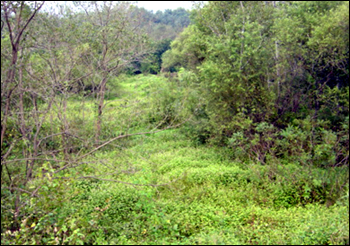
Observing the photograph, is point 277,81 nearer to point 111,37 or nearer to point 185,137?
point 185,137

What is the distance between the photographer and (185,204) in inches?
254

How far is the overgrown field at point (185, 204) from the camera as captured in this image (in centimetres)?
509

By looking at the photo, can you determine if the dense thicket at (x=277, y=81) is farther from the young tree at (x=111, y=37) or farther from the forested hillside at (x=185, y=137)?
the young tree at (x=111, y=37)

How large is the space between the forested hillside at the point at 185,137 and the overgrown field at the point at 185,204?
1.2 inches

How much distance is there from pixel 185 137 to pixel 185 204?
5908 millimetres

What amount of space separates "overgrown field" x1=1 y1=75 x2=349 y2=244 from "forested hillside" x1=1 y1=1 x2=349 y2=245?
3 centimetres

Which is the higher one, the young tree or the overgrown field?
the young tree

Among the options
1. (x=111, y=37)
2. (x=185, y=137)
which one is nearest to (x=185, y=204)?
(x=185, y=137)

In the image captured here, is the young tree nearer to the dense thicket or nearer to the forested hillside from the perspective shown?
the forested hillside

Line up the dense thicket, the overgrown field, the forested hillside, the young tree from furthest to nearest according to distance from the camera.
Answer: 1. the young tree
2. the dense thicket
3. the forested hillside
4. the overgrown field

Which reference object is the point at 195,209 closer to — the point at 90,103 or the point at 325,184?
the point at 325,184

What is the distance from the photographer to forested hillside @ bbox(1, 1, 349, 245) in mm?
5254

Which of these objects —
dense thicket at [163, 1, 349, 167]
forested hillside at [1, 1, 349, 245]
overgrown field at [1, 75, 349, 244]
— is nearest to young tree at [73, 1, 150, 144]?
forested hillside at [1, 1, 349, 245]

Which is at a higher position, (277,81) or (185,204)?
(277,81)
